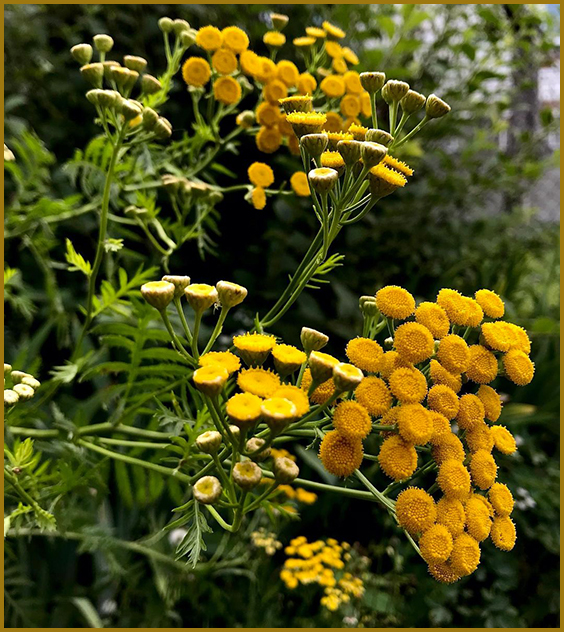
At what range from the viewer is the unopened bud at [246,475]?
1.92ft

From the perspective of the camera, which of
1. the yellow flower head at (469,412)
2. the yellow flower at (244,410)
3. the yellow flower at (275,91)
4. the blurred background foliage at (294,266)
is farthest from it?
the blurred background foliage at (294,266)

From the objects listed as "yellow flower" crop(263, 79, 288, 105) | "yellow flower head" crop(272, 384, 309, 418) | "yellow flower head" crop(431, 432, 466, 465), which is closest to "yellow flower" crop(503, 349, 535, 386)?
"yellow flower head" crop(431, 432, 466, 465)

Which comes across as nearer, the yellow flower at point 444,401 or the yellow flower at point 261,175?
the yellow flower at point 444,401

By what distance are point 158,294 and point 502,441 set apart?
43cm

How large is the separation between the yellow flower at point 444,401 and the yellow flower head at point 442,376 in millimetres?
17

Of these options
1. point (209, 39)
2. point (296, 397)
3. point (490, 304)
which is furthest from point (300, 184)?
point (296, 397)

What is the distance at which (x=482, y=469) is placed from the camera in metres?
0.65

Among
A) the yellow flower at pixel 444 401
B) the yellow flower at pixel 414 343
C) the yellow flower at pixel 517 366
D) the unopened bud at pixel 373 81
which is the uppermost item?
the unopened bud at pixel 373 81

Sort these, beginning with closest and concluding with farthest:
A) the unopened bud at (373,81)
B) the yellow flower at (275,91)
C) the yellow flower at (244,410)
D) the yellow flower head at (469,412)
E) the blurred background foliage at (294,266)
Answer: the yellow flower at (244,410), the yellow flower head at (469,412), the unopened bud at (373,81), the yellow flower at (275,91), the blurred background foliage at (294,266)

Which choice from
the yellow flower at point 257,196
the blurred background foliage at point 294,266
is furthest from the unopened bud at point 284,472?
the blurred background foliage at point 294,266

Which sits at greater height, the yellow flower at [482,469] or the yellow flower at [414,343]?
the yellow flower at [414,343]

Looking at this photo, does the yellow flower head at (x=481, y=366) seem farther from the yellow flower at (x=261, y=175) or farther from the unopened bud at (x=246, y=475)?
the yellow flower at (x=261, y=175)

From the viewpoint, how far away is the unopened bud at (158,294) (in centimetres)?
69

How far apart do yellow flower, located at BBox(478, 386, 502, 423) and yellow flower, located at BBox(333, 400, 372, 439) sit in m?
0.16
